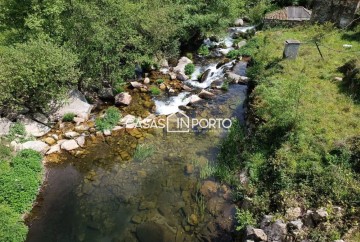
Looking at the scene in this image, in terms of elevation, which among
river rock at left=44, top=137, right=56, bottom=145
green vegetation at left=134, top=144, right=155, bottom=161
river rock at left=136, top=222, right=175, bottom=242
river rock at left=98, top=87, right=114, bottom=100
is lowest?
river rock at left=136, top=222, right=175, bottom=242

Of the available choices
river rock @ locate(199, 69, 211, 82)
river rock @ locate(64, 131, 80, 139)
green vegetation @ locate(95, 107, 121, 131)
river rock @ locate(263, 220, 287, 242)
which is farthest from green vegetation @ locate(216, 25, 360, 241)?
river rock @ locate(64, 131, 80, 139)

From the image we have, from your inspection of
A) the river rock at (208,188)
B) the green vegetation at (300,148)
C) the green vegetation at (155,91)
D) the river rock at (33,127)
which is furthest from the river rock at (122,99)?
the river rock at (208,188)

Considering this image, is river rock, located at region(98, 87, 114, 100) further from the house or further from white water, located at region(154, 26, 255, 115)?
the house

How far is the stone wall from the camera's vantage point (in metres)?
26.2

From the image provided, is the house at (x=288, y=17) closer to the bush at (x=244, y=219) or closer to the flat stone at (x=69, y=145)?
the flat stone at (x=69, y=145)

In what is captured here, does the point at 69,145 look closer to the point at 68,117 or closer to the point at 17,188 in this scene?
the point at 68,117

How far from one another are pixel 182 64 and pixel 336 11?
1584 centimetres

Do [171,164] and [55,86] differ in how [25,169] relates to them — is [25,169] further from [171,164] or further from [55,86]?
[171,164]

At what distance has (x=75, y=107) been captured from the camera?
21781 millimetres

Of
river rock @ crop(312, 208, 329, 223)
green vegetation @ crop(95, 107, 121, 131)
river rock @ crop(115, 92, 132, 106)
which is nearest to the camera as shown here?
river rock @ crop(312, 208, 329, 223)

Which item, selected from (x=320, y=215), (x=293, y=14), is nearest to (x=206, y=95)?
(x=320, y=215)

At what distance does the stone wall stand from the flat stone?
26522 mm

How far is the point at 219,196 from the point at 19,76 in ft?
47.0

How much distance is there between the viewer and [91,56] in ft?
71.3
